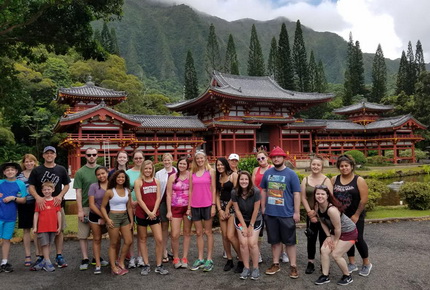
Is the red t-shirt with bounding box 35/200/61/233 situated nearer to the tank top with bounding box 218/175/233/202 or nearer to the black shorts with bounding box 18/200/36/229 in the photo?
the black shorts with bounding box 18/200/36/229

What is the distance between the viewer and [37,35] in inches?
297

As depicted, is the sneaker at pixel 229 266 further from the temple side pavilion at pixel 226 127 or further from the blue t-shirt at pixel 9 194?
the temple side pavilion at pixel 226 127

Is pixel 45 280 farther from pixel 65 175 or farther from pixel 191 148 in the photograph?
pixel 191 148

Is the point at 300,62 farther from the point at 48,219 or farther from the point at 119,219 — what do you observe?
the point at 48,219

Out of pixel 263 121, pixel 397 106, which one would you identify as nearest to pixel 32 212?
pixel 263 121

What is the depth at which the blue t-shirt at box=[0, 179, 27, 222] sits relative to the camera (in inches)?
200

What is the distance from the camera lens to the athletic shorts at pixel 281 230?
4609 mm

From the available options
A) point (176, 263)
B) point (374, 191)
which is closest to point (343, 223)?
point (176, 263)

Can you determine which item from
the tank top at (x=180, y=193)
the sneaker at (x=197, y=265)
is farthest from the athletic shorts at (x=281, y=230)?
the tank top at (x=180, y=193)

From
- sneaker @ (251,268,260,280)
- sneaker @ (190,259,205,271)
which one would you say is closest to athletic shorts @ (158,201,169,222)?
sneaker @ (190,259,205,271)

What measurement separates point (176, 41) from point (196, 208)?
121 m

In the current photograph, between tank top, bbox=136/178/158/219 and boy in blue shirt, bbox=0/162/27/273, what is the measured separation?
212 centimetres

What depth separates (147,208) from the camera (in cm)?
483

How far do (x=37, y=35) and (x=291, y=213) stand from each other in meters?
7.46
